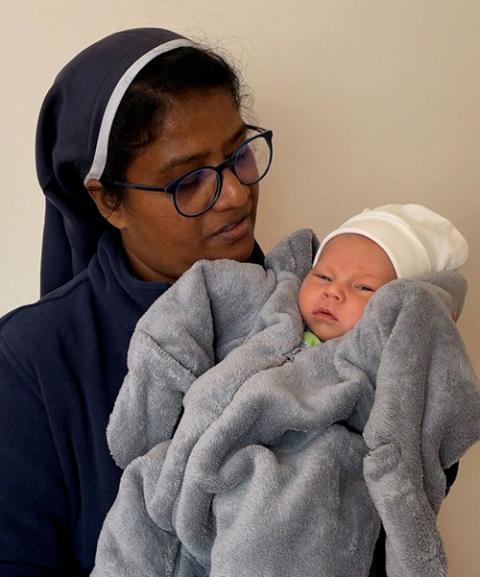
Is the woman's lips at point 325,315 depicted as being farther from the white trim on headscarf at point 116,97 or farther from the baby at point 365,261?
the white trim on headscarf at point 116,97

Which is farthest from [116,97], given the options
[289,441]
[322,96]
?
[322,96]

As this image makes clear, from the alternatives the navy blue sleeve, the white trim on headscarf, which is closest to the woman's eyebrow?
the white trim on headscarf

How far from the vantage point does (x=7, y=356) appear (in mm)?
1438

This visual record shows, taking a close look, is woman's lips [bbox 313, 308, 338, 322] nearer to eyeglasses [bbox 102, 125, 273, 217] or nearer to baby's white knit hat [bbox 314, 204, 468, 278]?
baby's white knit hat [bbox 314, 204, 468, 278]

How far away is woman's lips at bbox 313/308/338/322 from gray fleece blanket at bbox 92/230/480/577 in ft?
0.13

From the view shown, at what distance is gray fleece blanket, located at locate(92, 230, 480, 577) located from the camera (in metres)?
1.12

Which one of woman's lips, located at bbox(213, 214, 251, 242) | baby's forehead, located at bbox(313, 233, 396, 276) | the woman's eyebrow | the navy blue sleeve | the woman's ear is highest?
the woman's eyebrow

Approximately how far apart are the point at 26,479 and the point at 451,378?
2.38ft

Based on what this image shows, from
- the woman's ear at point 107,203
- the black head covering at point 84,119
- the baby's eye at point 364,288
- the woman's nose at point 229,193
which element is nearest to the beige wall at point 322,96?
the black head covering at point 84,119

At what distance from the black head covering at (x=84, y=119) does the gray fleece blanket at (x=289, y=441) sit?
0.32 meters

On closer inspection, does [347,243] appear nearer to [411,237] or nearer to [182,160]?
[411,237]

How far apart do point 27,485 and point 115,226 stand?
1.58 feet

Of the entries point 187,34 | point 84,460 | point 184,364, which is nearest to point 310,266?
point 184,364

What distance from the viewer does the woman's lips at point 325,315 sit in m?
1.33
